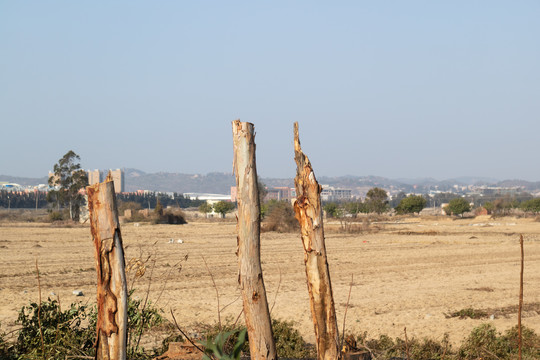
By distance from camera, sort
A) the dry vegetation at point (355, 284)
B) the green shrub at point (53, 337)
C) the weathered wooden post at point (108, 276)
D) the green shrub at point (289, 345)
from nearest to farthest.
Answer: the weathered wooden post at point (108, 276) → the green shrub at point (53, 337) → the green shrub at point (289, 345) → the dry vegetation at point (355, 284)

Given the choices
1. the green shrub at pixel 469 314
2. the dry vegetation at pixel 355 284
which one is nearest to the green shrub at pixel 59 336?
the dry vegetation at pixel 355 284

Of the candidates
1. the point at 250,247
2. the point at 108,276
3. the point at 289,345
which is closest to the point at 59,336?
the point at 108,276

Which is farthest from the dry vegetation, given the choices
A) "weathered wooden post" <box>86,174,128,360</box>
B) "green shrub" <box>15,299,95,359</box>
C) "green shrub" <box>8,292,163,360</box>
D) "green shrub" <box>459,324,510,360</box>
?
"green shrub" <box>459,324,510,360</box>

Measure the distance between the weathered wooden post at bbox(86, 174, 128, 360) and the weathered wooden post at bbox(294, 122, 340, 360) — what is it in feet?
4.63

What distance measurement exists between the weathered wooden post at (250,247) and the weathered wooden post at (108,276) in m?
0.92

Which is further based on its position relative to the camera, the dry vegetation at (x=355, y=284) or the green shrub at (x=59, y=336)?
the dry vegetation at (x=355, y=284)

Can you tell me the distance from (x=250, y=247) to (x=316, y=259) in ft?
1.71

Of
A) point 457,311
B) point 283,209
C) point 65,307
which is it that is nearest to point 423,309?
point 457,311

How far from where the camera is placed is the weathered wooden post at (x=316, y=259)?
475 cm

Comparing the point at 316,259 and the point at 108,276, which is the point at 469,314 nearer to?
the point at 316,259

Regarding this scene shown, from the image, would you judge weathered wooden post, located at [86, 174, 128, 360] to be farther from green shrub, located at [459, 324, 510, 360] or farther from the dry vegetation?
green shrub, located at [459, 324, 510, 360]

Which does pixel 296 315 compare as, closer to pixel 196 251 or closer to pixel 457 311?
pixel 457 311

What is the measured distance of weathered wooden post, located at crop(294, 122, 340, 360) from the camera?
4.75 metres

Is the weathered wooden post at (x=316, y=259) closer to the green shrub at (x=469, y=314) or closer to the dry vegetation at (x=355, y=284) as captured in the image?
the dry vegetation at (x=355, y=284)
